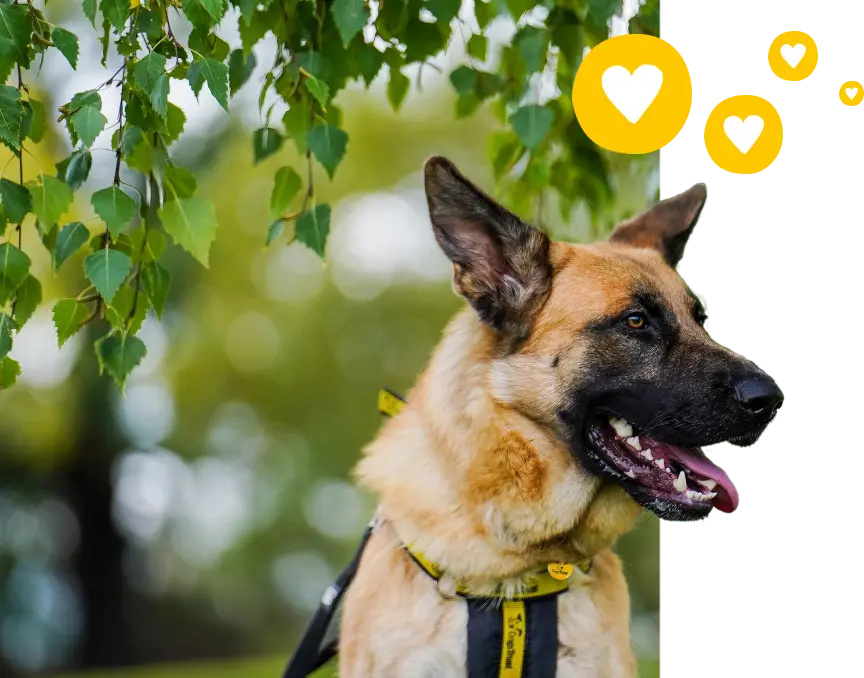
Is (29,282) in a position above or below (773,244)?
below

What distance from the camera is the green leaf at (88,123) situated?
189 cm

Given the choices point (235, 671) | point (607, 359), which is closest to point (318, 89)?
point (607, 359)

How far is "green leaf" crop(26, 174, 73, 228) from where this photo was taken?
206cm

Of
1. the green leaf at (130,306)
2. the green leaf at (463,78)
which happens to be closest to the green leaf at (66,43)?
the green leaf at (130,306)

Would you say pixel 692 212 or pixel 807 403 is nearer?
pixel 807 403

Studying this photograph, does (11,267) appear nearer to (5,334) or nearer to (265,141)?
(5,334)

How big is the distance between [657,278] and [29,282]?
→ 1664 millimetres

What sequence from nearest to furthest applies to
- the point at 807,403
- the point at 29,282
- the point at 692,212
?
the point at 29,282, the point at 807,403, the point at 692,212

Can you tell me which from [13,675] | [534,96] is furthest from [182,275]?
[534,96]

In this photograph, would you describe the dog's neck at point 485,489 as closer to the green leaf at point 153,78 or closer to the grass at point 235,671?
the green leaf at point 153,78

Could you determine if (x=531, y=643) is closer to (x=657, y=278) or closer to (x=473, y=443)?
(x=473, y=443)

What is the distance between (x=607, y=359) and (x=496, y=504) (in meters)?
0.48

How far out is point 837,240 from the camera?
8.18ft

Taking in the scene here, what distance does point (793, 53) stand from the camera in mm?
2531
